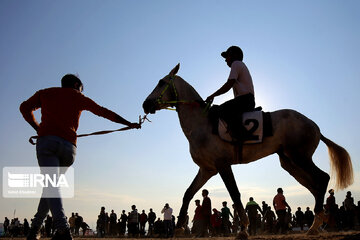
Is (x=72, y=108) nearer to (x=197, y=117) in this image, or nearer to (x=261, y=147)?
(x=197, y=117)

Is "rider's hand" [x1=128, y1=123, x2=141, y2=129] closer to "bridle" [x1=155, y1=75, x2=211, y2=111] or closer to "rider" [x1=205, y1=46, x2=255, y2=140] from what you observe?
"bridle" [x1=155, y1=75, x2=211, y2=111]

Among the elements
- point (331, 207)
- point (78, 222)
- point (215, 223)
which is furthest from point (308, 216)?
point (78, 222)

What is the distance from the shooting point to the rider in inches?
272

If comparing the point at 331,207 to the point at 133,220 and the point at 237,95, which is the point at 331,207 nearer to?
the point at 133,220

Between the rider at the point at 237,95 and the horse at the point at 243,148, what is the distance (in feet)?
1.16

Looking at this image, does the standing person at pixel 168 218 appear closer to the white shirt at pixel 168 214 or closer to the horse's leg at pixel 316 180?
the white shirt at pixel 168 214

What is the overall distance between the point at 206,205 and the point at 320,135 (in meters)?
10.6

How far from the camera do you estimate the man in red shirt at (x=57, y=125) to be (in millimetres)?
4500

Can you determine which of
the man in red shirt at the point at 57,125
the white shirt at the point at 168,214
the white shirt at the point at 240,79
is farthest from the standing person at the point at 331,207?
the man in red shirt at the point at 57,125

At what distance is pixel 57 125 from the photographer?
4.70m

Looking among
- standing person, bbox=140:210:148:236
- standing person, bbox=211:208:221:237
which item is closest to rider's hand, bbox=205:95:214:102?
standing person, bbox=211:208:221:237

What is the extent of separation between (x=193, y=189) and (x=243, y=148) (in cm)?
142

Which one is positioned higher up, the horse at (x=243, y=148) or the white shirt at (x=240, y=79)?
the white shirt at (x=240, y=79)

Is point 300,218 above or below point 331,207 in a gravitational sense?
below
